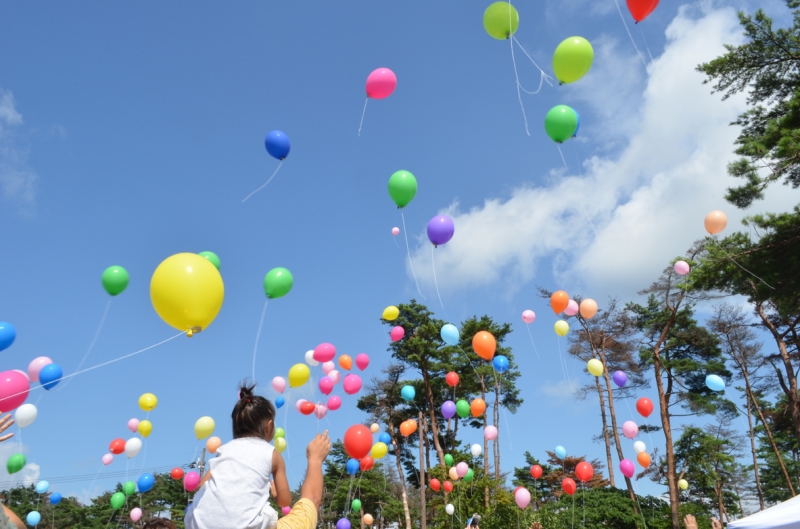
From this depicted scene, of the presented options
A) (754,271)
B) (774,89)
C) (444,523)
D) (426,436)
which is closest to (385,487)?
(426,436)

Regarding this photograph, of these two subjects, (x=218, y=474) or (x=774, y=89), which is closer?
(x=218, y=474)

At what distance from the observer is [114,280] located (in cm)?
699

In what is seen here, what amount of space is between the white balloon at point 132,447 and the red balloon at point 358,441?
23.3ft

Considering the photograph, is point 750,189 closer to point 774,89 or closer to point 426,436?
point 774,89

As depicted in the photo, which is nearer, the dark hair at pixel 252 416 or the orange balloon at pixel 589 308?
the dark hair at pixel 252 416

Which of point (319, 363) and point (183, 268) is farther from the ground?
point (319, 363)

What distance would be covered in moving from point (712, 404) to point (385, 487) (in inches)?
639

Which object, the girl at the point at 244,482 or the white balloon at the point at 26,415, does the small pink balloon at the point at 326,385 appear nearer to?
the white balloon at the point at 26,415

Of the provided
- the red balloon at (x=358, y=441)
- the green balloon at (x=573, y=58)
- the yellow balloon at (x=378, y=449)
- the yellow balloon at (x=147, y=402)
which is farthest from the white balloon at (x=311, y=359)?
the green balloon at (x=573, y=58)

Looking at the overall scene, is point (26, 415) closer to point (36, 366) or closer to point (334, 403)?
point (36, 366)

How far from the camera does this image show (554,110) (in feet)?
20.7

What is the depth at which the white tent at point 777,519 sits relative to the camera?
9.07 ft

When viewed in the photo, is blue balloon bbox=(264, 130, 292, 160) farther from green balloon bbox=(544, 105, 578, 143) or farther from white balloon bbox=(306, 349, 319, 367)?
white balloon bbox=(306, 349, 319, 367)

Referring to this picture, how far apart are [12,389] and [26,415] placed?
3020 millimetres
